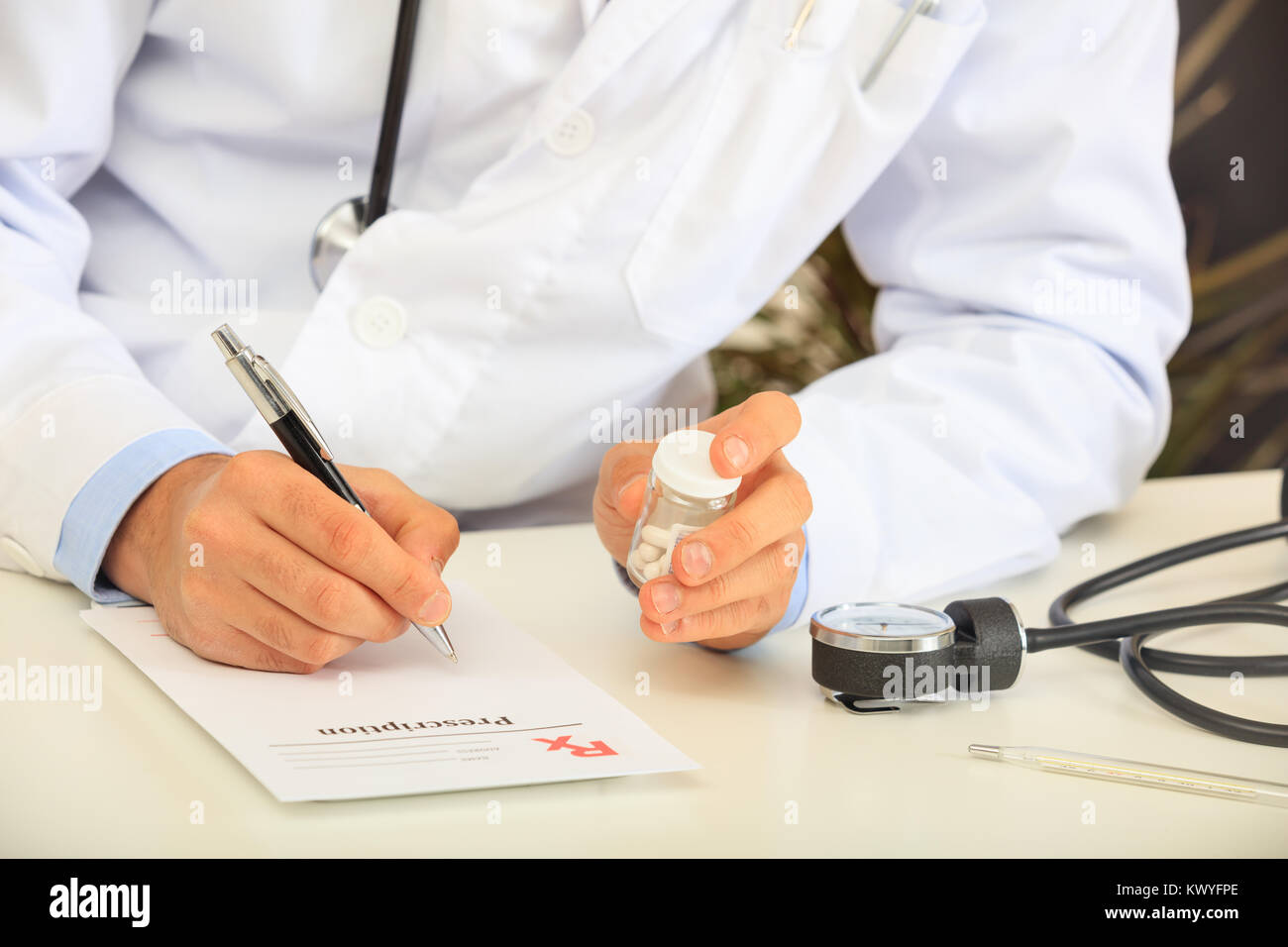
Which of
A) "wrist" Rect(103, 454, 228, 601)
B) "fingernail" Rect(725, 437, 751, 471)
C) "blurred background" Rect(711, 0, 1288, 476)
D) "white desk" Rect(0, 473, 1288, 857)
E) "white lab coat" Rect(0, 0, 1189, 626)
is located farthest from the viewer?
"blurred background" Rect(711, 0, 1288, 476)

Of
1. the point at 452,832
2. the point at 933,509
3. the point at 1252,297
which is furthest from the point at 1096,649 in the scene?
the point at 1252,297

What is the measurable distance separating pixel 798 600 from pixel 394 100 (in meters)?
0.46

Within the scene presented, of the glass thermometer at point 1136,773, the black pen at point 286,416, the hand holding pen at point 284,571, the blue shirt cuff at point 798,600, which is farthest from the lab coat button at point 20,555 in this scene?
the glass thermometer at point 1136,773

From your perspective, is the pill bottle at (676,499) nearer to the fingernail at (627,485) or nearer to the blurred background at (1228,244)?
the fingernail at (627,485)

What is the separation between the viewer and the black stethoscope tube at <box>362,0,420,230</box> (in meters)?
0.83

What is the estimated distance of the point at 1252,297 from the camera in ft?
6.26

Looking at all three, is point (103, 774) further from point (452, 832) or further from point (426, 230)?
point (426, 230)

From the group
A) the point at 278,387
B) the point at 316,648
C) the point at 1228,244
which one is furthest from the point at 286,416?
the point at 1228,244

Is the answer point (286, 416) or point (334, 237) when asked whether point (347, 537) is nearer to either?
point (286, 416)

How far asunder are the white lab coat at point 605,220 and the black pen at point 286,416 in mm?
231

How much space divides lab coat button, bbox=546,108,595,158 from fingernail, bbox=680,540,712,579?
1.34 feet

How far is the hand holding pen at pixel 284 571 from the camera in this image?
1.80 ft

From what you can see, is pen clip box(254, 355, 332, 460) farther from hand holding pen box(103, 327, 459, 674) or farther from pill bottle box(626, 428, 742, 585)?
pill bottle box(626, 428, 742, 585)

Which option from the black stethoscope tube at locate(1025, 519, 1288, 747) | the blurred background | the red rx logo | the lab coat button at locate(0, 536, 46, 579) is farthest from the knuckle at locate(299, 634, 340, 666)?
the blurred background
